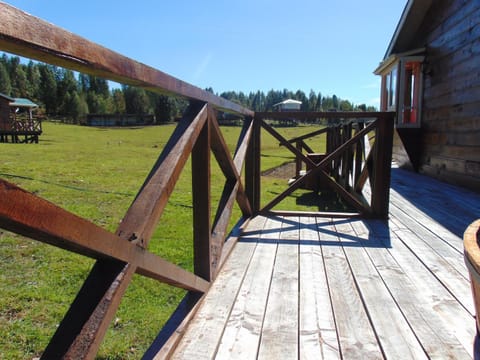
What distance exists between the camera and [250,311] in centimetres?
182

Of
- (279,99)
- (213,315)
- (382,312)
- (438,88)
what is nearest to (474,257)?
(382,312)

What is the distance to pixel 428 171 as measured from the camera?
23.3ft

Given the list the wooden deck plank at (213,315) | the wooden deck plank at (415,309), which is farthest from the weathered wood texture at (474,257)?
the wooden deck plank at (213,315)

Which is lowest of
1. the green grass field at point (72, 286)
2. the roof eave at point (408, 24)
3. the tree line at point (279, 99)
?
the green grass field at point (72, 286)

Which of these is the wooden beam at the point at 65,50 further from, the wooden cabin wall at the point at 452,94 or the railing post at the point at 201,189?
the wooden cabin wall at the point at 452,94

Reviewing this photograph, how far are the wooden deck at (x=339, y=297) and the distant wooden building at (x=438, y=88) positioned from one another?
285cm

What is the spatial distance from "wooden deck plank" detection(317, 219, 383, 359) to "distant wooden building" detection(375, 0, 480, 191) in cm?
370

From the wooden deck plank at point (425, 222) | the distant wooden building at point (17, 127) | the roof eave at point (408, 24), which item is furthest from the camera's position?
the distant wooden building at point (17, 127)

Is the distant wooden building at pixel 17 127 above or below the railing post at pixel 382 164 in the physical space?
above

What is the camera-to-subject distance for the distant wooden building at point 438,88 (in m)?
5.34

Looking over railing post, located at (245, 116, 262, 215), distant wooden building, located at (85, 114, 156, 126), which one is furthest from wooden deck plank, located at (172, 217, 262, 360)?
distant wooden building, located at (85, 114, 156, 126)

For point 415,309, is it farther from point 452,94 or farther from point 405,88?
point 405,88

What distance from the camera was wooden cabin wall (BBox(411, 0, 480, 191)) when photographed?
17.2 ft

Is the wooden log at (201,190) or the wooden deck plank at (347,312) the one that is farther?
the wooden log at (201,190)
